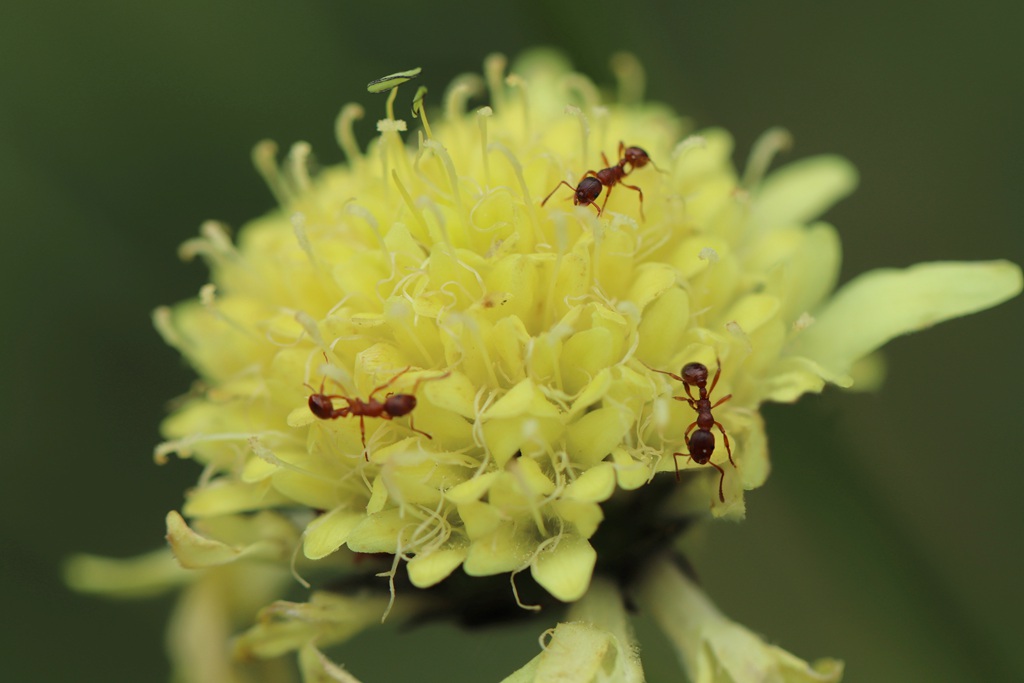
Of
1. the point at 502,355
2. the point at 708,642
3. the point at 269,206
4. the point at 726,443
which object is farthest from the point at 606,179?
the point at 269,206

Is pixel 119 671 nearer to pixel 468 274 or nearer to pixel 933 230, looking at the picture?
pixel 468 274

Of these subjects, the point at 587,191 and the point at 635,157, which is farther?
the point at 635,157

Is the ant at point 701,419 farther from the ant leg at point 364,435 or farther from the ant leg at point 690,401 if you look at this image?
the ant leg at point 364,435


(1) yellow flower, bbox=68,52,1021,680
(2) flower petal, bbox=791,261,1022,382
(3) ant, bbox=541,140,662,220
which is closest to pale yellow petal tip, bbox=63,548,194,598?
(1) yellow flower, bbox=68,52,1021,680

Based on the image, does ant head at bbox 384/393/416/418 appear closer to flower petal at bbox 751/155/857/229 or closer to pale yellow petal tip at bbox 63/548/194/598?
pale yellow petal tip at bbox 63/548/194/598

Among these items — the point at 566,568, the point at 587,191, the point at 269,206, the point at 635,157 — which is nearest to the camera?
the point at 566,568

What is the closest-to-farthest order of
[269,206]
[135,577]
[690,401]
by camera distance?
[690,401]
[135,577]
[269,206]

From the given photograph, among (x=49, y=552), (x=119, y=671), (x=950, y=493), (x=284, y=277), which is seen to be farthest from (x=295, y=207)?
(x=950, y=493)

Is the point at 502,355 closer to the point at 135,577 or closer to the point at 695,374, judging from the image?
the point at 695,374
